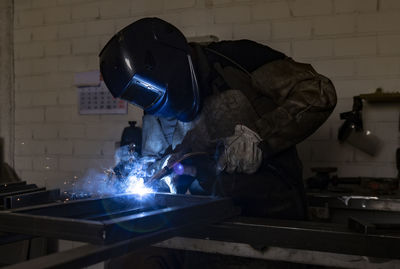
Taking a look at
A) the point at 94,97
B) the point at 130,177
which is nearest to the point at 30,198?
the point at 130,177

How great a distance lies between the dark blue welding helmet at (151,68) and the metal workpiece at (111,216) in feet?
1.66

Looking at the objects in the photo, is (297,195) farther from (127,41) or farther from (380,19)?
(380,19)

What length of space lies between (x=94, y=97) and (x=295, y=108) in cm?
190

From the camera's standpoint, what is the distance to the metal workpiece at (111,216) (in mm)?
885

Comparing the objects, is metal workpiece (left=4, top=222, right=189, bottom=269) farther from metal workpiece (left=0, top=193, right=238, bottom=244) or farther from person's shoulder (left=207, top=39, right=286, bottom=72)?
person's shoulder (left=207, top=39, right=286, bottom=72)

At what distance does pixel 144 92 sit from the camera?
1.77m

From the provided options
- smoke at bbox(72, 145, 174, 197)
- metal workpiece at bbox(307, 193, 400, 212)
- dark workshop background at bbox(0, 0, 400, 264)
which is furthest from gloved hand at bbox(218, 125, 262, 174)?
dark workshop background at bbox(0, 0, 400, 264)

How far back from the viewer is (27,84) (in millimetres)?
3469

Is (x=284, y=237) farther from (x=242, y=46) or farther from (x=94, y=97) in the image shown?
(x=94, y=97)

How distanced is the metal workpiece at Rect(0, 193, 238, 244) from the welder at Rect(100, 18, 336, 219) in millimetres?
274

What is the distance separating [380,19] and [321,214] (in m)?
1.19

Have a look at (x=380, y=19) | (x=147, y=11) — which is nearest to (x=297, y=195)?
(x=380, y=19)

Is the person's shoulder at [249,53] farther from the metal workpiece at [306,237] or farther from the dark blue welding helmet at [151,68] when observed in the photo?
the metal workpiece at [306,237]

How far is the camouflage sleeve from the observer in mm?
1704
